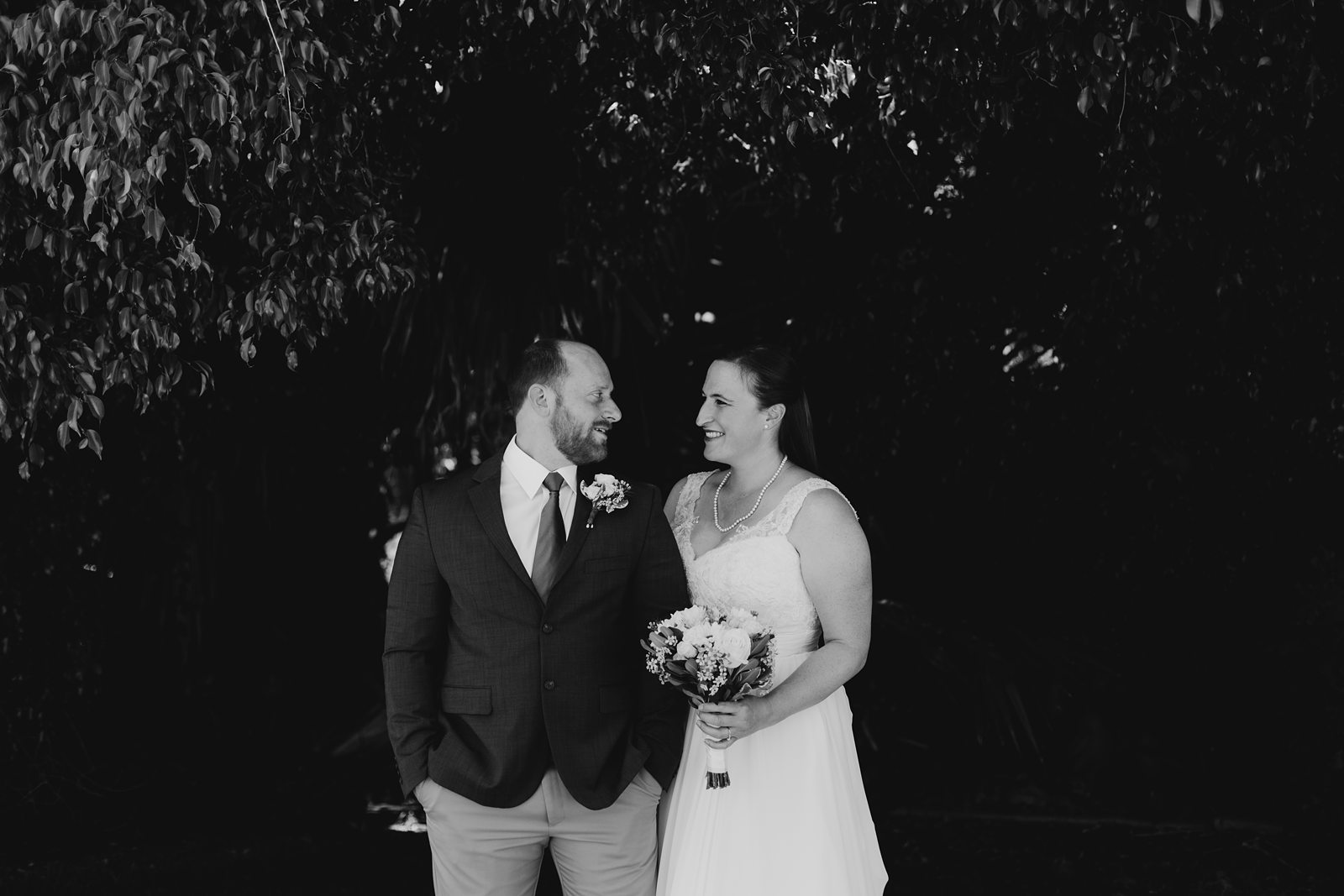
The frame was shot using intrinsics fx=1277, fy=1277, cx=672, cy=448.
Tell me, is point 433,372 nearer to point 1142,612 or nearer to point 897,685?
point 897,685

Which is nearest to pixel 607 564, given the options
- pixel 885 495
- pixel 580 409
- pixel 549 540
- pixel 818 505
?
pixel 549 540

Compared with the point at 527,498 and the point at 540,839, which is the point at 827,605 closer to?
the point at 527,498

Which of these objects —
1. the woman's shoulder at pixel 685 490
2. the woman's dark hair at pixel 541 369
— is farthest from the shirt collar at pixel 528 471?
the woman's shoulder at pixel 685 490

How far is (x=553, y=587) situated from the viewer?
296cm

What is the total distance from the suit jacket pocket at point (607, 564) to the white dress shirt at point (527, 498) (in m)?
0.10

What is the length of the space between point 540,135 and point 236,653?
11.1 ft

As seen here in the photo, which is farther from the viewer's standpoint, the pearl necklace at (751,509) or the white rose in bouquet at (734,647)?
the pearl necklace at (751,509)

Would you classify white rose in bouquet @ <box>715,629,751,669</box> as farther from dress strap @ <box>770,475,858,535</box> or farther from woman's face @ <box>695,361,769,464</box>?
woman's face @ <box>695,361,769,464</box>

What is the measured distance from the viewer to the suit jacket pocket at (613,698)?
3.00m

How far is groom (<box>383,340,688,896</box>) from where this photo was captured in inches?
116

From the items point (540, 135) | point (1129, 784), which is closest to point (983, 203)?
point (540, 135)

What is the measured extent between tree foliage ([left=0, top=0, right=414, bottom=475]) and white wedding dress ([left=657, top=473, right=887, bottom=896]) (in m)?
1.46

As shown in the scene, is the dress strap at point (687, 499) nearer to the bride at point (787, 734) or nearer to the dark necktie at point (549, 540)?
the bride at point (787, 734)

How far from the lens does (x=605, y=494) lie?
2.99 m
